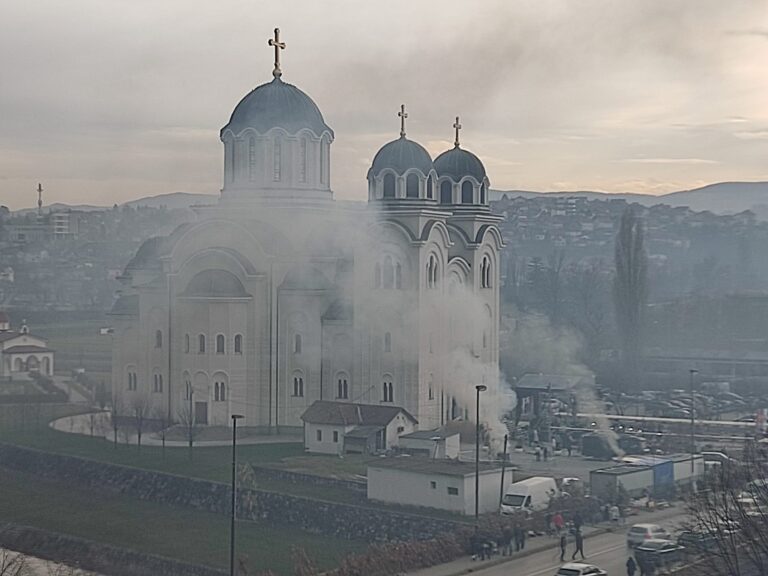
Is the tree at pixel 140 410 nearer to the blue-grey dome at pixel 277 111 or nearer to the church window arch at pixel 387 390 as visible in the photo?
the church window arch at pixel 387 390

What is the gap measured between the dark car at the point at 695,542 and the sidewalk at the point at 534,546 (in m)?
2.24

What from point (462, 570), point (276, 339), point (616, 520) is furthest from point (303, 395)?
point (462, 570)

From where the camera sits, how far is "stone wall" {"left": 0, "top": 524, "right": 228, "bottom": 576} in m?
23.3

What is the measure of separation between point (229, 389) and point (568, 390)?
983cm

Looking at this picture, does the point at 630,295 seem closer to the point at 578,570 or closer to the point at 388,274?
the point at 388,274

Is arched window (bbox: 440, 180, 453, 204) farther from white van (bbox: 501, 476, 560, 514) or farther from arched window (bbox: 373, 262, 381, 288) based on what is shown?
white van (bbox: 501, 476, 560, 514)

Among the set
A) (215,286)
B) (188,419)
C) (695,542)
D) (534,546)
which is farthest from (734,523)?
(215,286)

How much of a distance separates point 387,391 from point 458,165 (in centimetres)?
650

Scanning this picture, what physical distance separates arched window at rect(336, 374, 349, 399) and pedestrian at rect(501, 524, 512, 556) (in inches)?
480

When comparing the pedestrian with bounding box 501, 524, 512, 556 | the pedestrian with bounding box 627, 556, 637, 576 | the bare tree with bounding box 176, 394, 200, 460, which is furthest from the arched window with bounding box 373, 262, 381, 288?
the pedestrian with bounding box 627, 556, 637, 576

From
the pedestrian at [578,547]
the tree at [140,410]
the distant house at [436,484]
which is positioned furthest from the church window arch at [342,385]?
the pedestrian at [578,547]

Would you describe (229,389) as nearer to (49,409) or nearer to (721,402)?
(49,409)

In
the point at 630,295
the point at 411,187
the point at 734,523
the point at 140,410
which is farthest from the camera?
the point at 630,295

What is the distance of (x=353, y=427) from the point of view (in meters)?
31.4
